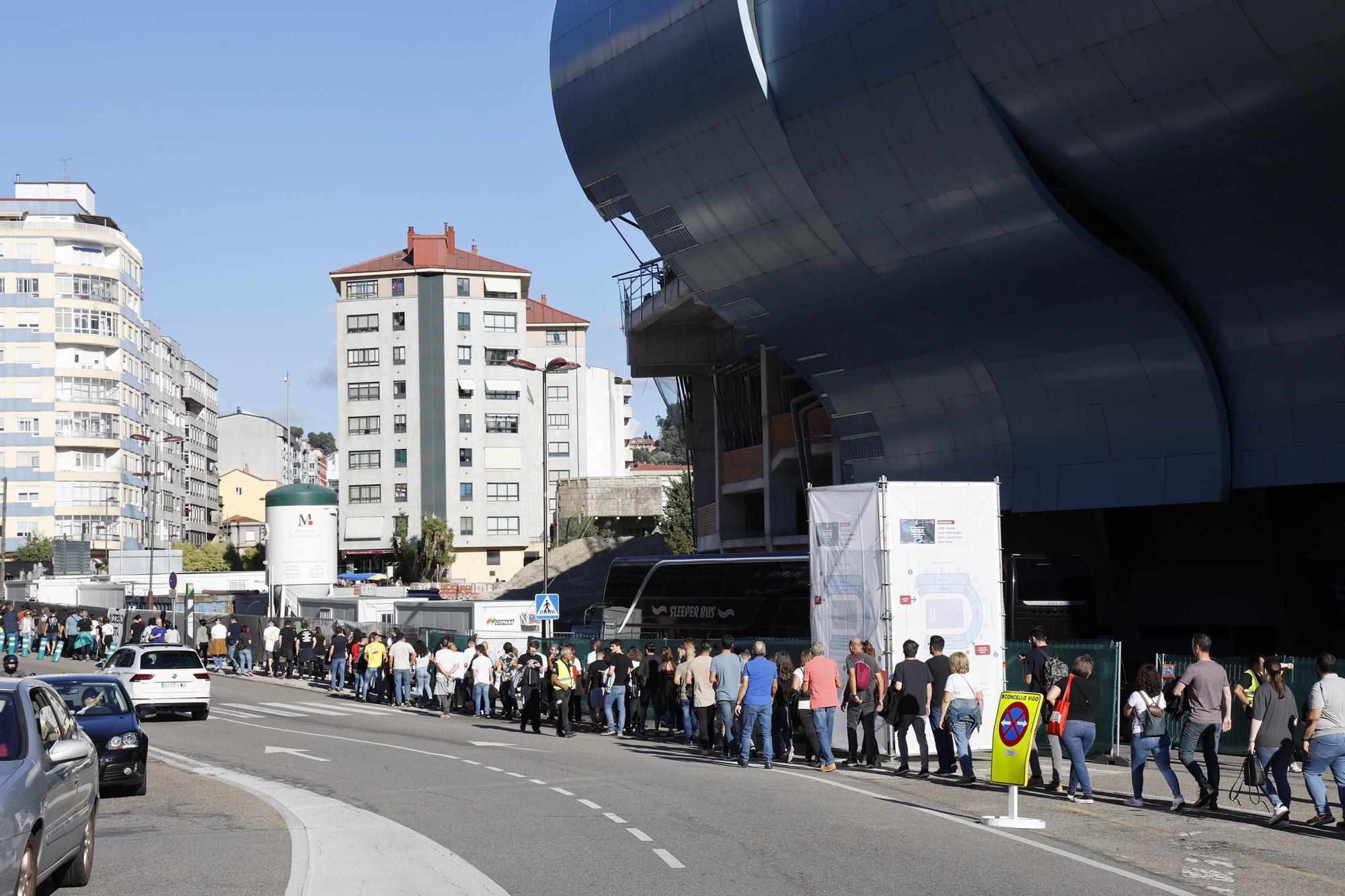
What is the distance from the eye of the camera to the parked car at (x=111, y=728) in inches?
601

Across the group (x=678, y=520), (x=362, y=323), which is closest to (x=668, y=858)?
(x=678, y=520)

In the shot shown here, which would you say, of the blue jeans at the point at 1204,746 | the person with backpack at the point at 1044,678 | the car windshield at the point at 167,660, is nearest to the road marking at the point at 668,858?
the person with backpack at the point at 1044,678

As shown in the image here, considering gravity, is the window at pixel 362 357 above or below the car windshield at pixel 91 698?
above

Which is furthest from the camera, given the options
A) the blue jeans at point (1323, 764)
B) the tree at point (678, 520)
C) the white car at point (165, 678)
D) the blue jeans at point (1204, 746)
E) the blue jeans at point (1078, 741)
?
the tree at point (678, 520)

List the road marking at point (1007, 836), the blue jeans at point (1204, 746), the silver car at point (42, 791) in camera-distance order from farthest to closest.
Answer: the blue jeans at point (1204, 746) < the road marking at point (1007, 836) < the silver car at point (42, 791)

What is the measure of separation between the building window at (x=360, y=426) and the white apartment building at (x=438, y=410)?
92 mm

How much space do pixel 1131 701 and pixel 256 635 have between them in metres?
38.6

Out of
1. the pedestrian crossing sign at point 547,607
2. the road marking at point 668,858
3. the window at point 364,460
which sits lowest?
the road marking at point 668,858

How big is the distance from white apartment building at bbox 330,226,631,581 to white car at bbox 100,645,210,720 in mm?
A: 66763

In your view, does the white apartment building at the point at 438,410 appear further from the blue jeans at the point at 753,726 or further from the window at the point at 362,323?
the blue jeans at the point at 753,726

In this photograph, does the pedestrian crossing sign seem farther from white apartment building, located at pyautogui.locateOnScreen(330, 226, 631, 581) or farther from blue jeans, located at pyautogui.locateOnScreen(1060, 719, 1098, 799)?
white apartment building, located at pyautogui.locateOnScreen(330, 226, 631, 581)

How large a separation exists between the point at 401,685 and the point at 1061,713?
21.9 meters

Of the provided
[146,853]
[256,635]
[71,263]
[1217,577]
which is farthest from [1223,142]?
[71,263]

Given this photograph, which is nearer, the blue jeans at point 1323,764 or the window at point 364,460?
the blue jeans at point 1323,764
